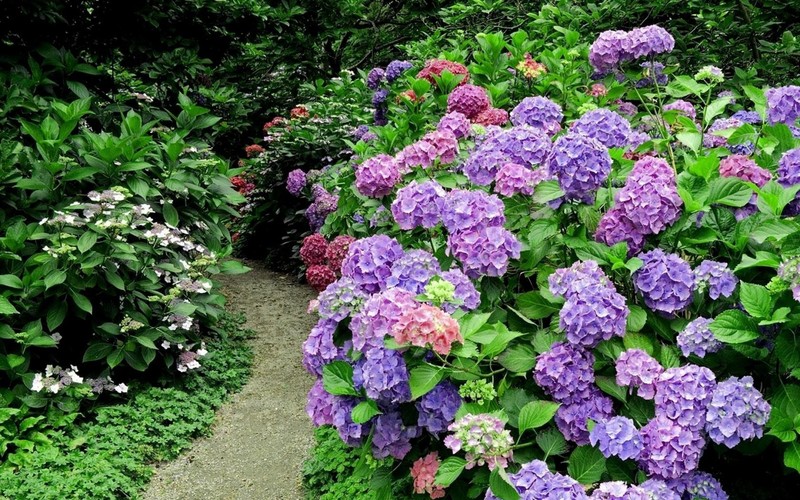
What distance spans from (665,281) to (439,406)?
0.69 metres

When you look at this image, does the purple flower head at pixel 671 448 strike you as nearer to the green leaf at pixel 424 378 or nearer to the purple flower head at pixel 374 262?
the green leaf at pixel 424 378

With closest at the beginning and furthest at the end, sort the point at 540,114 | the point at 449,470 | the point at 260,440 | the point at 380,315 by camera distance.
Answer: the point at 449,470 → the point at 380,315 → the point at 540,114 → the point at 260,440

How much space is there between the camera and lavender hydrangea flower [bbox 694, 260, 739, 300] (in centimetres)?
185

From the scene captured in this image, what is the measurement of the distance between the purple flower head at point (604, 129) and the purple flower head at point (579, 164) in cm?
28

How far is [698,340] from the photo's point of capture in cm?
179

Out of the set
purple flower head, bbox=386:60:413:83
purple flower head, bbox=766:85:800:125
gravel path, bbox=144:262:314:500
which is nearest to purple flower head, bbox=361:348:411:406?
purple flower head, bbox=766:85:800:125

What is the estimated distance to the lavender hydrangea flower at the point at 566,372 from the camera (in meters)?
1.85

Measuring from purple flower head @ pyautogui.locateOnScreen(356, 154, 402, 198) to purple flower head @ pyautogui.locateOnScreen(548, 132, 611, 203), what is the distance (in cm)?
74

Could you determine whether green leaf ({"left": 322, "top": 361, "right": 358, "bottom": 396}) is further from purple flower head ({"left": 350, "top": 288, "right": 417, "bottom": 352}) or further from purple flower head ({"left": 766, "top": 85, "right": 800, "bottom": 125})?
purple flower head ({"left": 766, "top": 85, "right": 800, "bottom": 125})

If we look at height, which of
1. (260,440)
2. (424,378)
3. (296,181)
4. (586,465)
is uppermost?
(424,378)

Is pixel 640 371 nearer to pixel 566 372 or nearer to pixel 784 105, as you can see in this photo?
pixel 566 372

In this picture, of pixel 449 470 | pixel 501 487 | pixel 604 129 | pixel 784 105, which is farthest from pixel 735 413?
pixel 784 105

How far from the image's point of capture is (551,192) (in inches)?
82.4

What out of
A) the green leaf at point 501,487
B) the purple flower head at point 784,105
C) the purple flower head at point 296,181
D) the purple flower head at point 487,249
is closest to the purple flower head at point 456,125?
the purple flower head at point 487,249
